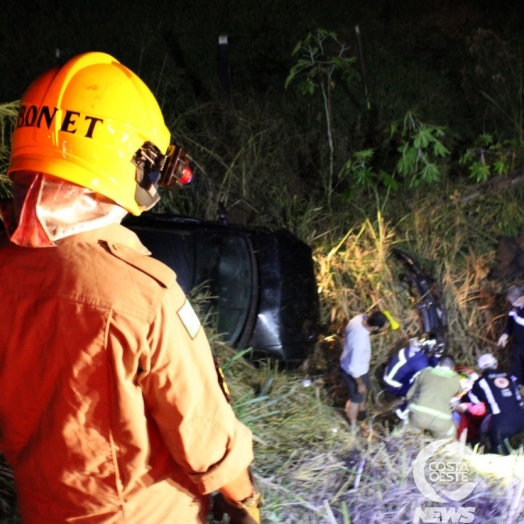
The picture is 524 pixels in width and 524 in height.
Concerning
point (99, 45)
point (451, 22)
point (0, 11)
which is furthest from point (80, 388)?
point (451, 22)

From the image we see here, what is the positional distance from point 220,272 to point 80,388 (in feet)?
9.30

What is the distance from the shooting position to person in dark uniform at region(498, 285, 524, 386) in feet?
17.7

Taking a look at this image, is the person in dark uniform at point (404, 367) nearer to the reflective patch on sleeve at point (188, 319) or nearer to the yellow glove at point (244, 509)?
the yellow glove at point (244, 509)

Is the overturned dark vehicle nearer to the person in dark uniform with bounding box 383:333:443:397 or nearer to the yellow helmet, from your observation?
the person in dark uniform with bounding box 383:333:443:397

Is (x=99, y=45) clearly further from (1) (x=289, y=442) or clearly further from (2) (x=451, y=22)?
(1) (x=289, y=442)

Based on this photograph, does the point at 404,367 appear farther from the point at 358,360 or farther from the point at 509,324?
the point at 509,324

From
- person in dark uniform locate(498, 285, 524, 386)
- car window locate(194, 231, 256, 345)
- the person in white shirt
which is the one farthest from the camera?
person in dark uniform locate(498, 285, 524, 386)

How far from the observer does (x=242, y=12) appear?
9008 mm

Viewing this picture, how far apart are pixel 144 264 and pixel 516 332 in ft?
16.8

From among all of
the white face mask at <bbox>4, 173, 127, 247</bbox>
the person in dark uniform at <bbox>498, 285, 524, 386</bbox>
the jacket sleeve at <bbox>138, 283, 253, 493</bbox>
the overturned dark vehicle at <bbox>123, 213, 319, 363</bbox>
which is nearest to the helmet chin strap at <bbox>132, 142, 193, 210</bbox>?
the white face mask at <bbox>4, 173, 127, 247</bbox>

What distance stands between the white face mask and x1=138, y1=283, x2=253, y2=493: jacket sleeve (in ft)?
0.92

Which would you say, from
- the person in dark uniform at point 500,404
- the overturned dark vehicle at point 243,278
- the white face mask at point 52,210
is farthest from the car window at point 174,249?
the person in dark uniform at point 500,404

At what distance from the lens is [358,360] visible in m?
4.52

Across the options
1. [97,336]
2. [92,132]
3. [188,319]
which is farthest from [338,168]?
[97,336]
